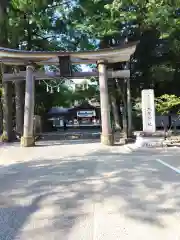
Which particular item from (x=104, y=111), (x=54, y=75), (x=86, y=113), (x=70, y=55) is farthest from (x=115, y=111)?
(x=86, y=113)

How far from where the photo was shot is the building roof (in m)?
15.3

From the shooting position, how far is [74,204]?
16.6 feet

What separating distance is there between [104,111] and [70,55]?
10.4 ft

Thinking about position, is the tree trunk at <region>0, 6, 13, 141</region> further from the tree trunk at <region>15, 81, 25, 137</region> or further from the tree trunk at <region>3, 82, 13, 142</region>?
the tree trunk at <region>15, 81, 25, 137</region>

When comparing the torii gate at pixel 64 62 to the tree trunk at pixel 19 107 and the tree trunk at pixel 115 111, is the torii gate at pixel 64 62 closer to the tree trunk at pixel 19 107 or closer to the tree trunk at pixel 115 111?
the tree trunk at pixel 19 107

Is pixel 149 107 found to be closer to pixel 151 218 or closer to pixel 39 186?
pixel 39 186

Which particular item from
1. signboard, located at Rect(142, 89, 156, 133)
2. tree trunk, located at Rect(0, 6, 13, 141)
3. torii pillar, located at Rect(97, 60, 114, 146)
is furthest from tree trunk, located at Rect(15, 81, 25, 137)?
signboard, located at Rect(142, 89, 156, 133)

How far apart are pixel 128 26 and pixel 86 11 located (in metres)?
4.37

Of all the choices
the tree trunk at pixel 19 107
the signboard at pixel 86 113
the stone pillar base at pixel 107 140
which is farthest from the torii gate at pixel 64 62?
the signboard at pixel 86 113

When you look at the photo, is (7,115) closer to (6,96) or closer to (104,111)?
(6,96)

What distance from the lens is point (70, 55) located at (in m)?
15.6

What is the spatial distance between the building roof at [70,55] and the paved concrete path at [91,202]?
307 inches

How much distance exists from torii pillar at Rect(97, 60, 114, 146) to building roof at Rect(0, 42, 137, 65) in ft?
1.65

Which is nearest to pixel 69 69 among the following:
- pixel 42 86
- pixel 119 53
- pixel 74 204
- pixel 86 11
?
pixel 119 53
